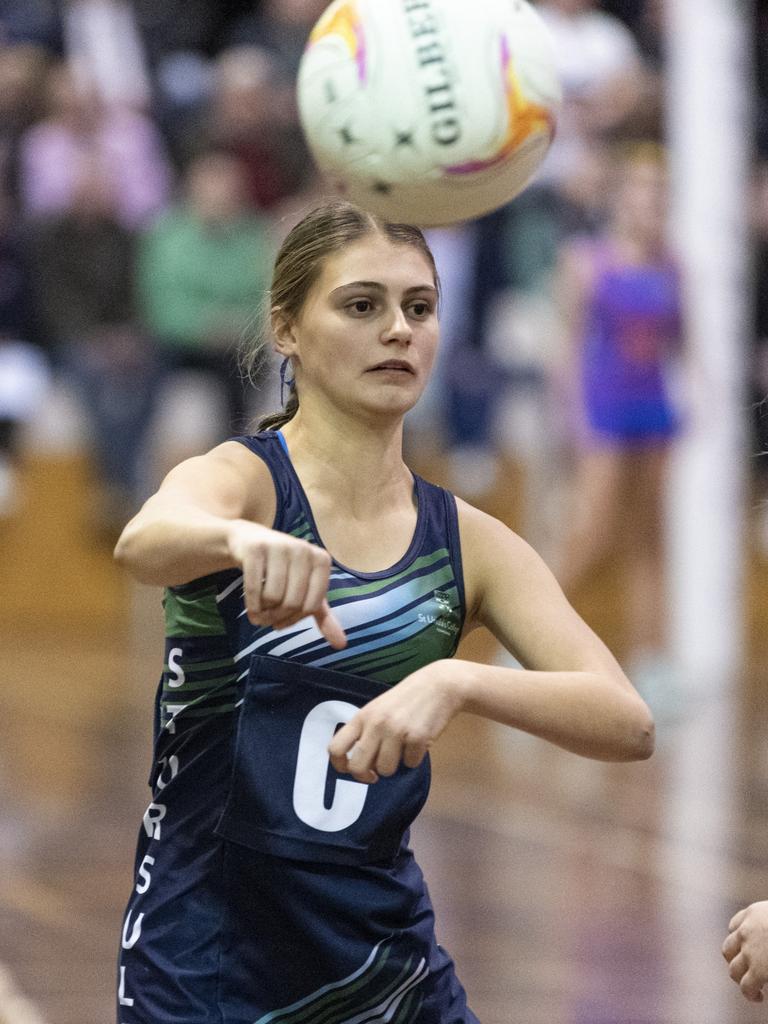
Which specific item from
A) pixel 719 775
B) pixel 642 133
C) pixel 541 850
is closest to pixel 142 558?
pixel 541 850

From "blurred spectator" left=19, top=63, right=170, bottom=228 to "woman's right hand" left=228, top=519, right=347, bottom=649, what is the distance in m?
7.40

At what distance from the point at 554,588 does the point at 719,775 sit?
159 inches

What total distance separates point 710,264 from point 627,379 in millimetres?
900

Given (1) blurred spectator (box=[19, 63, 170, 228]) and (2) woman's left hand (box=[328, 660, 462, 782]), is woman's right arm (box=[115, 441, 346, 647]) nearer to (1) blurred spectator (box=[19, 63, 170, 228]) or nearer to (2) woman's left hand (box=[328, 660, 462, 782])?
(2) woman's left hand (box=[328, 660, 462, 782])

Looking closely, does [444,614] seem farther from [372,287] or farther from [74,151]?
[74,151]

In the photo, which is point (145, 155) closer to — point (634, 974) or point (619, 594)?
point (619, 594)

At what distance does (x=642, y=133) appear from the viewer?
8844 mm

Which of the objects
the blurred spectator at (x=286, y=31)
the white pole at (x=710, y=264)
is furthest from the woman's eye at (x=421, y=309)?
the blurred spectator at (x=286, y=31)

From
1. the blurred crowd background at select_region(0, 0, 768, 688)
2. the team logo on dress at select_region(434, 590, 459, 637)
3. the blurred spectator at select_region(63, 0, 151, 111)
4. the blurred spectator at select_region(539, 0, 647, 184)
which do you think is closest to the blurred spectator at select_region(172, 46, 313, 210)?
the blurred crowd background at select_region(0, 0, 768, 688)

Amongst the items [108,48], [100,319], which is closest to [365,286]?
[100,319]

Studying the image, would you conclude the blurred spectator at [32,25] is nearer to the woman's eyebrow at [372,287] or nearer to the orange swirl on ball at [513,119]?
the orange swirl on ball at [513,119]

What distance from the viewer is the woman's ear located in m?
2.62

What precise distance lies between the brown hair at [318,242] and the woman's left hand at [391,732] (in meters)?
0.66

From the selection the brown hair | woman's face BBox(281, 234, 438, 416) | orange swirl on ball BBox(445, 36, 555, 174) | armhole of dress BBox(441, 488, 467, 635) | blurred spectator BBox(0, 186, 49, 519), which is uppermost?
blurred spectator BBox(0, 186, 49, 519)
